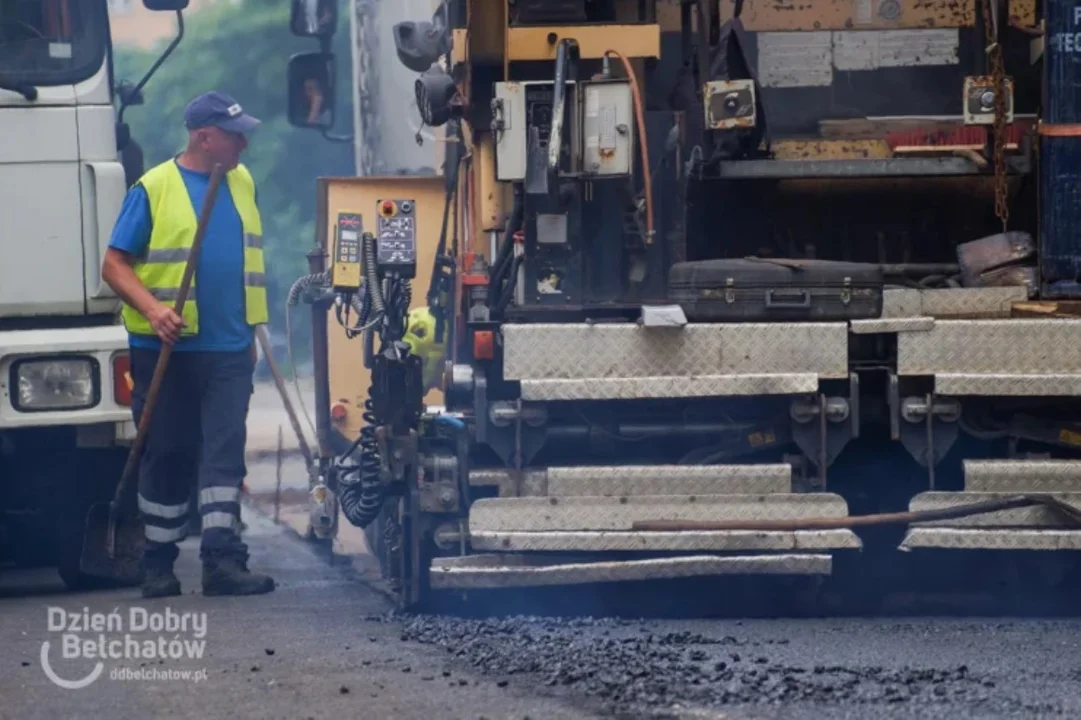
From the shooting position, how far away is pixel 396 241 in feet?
24.6

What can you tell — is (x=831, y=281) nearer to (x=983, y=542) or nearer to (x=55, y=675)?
(x=983, y=542)

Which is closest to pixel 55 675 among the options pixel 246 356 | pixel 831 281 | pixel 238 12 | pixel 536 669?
pixel 536 669

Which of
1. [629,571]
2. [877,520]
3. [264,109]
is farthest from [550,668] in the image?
[264,109]

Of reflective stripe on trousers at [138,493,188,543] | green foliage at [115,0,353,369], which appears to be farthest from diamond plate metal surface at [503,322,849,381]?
green foliage at [115,0,353,369]

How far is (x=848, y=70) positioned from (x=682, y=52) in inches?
25.2

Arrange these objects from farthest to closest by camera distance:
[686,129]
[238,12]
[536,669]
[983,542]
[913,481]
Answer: [238,12] → [686,129] → [913,481] → [983,542] → [536,669]

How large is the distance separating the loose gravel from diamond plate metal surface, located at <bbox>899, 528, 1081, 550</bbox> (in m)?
0.24

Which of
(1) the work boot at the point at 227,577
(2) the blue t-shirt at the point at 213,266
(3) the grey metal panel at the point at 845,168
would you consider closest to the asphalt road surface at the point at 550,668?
(1) the work boot at the point at 227,577

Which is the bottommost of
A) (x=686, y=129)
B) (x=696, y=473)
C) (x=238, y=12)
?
(x=696, y=473)

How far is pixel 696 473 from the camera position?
650 cm

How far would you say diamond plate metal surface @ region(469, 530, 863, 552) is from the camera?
6.36 m

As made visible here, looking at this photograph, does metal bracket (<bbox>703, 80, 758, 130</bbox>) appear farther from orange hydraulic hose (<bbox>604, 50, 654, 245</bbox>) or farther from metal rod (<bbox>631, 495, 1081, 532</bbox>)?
metal rod (<bbox>631, 495, 1081, 532</bbox>)

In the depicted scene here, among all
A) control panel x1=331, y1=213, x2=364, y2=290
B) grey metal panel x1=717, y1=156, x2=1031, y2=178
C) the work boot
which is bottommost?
the work boot

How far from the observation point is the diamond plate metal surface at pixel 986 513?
6441 millimetres
